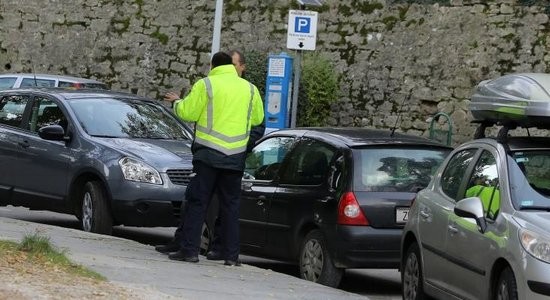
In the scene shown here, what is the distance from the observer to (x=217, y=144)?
10.6 metres

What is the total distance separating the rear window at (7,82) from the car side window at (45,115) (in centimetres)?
935

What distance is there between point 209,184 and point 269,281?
42.2 inches

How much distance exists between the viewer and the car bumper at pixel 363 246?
10.5 meters

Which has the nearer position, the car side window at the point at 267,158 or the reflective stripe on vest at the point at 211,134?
the reflective stripe on vest at the point at 211,134

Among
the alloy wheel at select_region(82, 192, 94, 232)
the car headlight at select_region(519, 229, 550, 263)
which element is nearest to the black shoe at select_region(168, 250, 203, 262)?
the alloy wheel at select_region(82, 192, 94, 232)

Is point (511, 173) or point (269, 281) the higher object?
Answer: point (511, 173)

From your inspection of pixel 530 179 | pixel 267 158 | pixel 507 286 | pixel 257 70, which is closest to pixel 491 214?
pixel 530 179

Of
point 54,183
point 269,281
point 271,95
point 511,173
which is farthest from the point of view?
point 271,95

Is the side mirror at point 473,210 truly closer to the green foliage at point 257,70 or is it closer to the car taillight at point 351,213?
the car taillight at point 351,213

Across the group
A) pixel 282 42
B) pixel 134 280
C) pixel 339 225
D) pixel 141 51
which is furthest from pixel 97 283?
pixel 141 51

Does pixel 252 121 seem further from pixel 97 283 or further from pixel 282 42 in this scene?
pixel 282 42

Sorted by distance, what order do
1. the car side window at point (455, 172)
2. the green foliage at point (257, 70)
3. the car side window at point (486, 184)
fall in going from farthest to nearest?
the green foliage at point (257, 70), the car side window at point (455, 172), the car side window at point (486, 184)

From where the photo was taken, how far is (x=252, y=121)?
10.8m

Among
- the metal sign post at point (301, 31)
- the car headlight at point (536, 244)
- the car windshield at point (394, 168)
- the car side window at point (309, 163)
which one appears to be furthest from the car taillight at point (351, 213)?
the metal sign post at point (301, 31)
